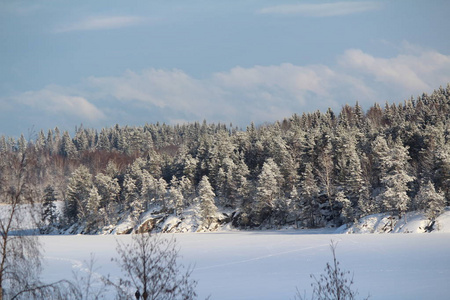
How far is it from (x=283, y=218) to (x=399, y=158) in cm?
2184

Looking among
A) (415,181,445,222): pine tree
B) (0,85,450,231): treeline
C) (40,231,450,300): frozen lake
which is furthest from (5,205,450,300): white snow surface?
(0,85,450,231): treeline

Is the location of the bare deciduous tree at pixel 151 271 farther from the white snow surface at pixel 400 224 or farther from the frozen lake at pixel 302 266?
the white snow surface at pixel 400 224

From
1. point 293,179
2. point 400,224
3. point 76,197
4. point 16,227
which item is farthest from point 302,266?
point 76,197

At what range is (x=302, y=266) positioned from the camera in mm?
27984

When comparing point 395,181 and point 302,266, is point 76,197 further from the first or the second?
point 302,266

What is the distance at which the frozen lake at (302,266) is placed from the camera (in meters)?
20.8

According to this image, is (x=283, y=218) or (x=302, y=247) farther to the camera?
(x=283, y=218)

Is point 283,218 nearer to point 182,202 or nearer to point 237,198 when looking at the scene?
Answer: point 237,198

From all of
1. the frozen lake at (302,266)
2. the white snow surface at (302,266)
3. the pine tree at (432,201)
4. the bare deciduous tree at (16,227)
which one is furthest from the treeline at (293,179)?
the bare deciduous tree at (16,227)

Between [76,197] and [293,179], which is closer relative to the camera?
[293,179]

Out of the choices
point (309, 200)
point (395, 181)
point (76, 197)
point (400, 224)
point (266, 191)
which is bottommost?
point (400, 224)

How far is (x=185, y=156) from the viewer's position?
91.4m

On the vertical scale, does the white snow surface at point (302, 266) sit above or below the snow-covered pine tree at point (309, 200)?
below

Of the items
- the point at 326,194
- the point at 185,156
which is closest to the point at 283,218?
the point at 326,194
